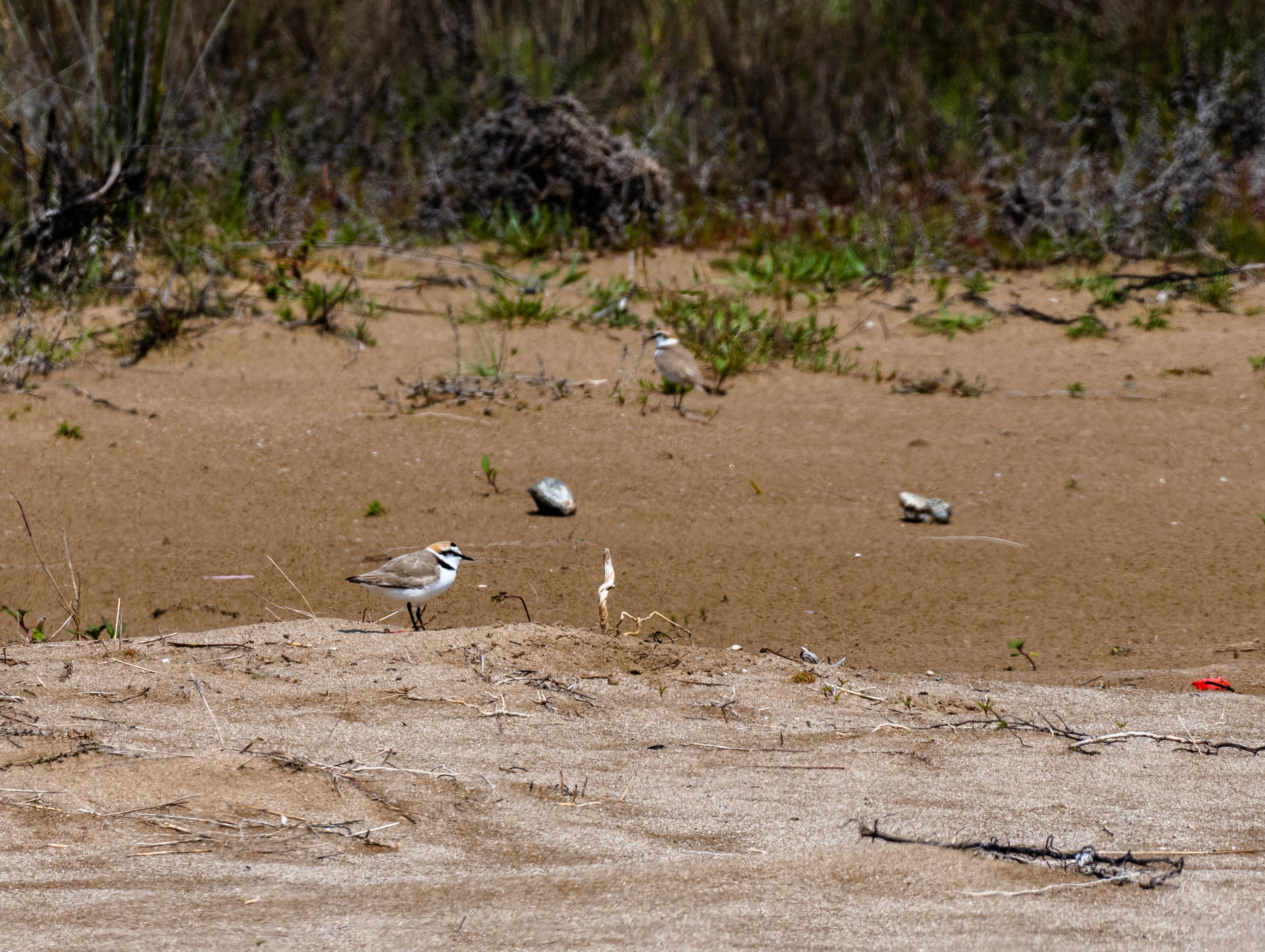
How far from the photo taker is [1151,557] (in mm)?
4762

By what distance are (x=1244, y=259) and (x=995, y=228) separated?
1492 mm

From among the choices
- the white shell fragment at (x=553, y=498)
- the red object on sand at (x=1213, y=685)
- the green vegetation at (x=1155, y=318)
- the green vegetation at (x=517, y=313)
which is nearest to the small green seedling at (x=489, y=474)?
the white shell fragment at (x=553, y=498)

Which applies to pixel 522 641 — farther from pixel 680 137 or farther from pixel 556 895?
pixel 680 137

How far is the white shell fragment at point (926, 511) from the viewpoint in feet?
16.6

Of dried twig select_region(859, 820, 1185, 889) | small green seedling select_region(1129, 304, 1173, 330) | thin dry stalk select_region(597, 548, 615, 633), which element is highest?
dried twig select_region(859, 820, 1185, 889)

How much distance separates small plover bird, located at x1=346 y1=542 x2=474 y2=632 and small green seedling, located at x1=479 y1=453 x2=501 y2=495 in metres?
1.17

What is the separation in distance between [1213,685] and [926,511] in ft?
4.93

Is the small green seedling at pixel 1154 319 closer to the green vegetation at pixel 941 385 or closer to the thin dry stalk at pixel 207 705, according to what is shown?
the green vegetation at pixel 941 385

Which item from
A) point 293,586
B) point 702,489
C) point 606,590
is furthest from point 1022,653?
point 293,586

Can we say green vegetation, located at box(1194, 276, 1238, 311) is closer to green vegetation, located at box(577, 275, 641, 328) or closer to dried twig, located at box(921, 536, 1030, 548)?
green vegetation, located at box(577, 275, 641, 328)

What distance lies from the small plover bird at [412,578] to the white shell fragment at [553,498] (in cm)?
96

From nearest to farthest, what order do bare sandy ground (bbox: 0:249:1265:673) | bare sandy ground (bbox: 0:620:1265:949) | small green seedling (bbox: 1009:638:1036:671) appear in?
1. bare sandy ground (bbox: 0:620:1265:949)
2. small green seedling (bbox: 1009:638:1036:671)
3. bare sandy ground (bbox: 0:249:1265:673)

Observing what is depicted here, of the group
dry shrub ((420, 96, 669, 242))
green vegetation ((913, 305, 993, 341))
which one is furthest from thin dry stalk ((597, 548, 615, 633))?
dry shrub ((420, 96, 669, 242))

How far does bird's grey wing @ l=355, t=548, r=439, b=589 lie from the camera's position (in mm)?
3934
